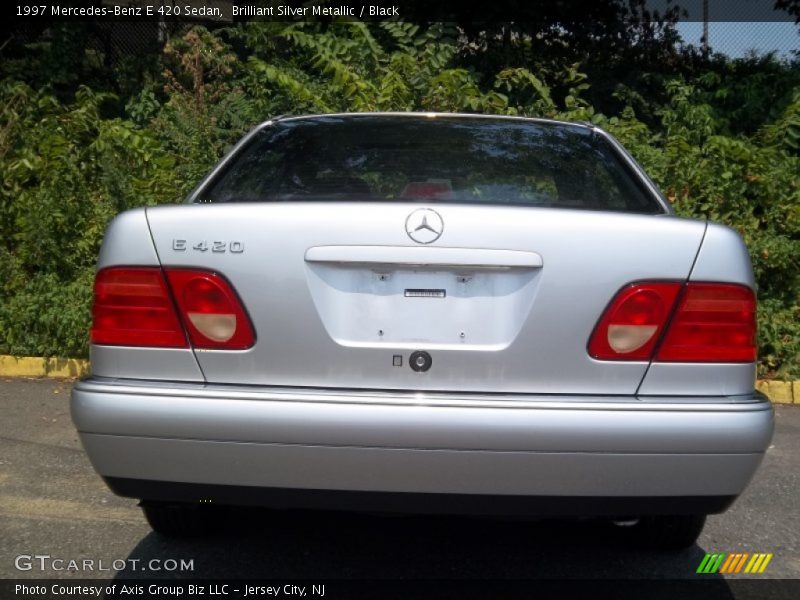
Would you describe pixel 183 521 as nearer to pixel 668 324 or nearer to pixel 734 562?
pixel 668 324

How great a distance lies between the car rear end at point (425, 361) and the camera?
233 centimetres

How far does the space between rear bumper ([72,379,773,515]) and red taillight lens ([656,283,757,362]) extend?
0.13m

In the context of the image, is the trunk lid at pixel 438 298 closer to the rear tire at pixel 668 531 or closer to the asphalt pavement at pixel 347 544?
the asphalt pavement at pixel 347 544

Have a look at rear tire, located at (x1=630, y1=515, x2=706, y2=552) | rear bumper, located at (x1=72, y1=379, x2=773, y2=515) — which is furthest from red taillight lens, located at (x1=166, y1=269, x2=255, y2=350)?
rear tire, located at (x1=630, y1=515, x2=706, y2=552)

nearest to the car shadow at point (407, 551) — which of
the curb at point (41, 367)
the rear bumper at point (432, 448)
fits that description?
the rear bumper at point (432, 448)

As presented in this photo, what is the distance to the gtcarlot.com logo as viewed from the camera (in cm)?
326

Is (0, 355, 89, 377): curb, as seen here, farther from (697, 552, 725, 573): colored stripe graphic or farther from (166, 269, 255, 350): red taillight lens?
(697, 552, 725, 573): colored stripe graphic

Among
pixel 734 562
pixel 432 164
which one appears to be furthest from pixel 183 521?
pixel 734 562

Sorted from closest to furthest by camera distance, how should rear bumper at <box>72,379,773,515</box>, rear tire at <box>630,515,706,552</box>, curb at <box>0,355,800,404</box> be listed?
rear bumper at <box>72,379,773,515</box> → rear tire at <box>630,515,706,552</box> → curb at <box>0,355,800,404</box>

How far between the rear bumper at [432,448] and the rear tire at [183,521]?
34.7 inches

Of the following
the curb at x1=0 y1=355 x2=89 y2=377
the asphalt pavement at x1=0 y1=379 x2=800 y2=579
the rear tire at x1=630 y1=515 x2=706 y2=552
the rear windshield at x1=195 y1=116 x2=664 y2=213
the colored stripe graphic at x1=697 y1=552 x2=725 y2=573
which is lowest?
the curb at x1=0 y1=355 x2=89 y2=377

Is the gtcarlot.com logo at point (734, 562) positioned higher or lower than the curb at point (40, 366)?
higher

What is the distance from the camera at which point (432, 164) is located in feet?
10.7

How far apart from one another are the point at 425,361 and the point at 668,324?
2.04 ft
